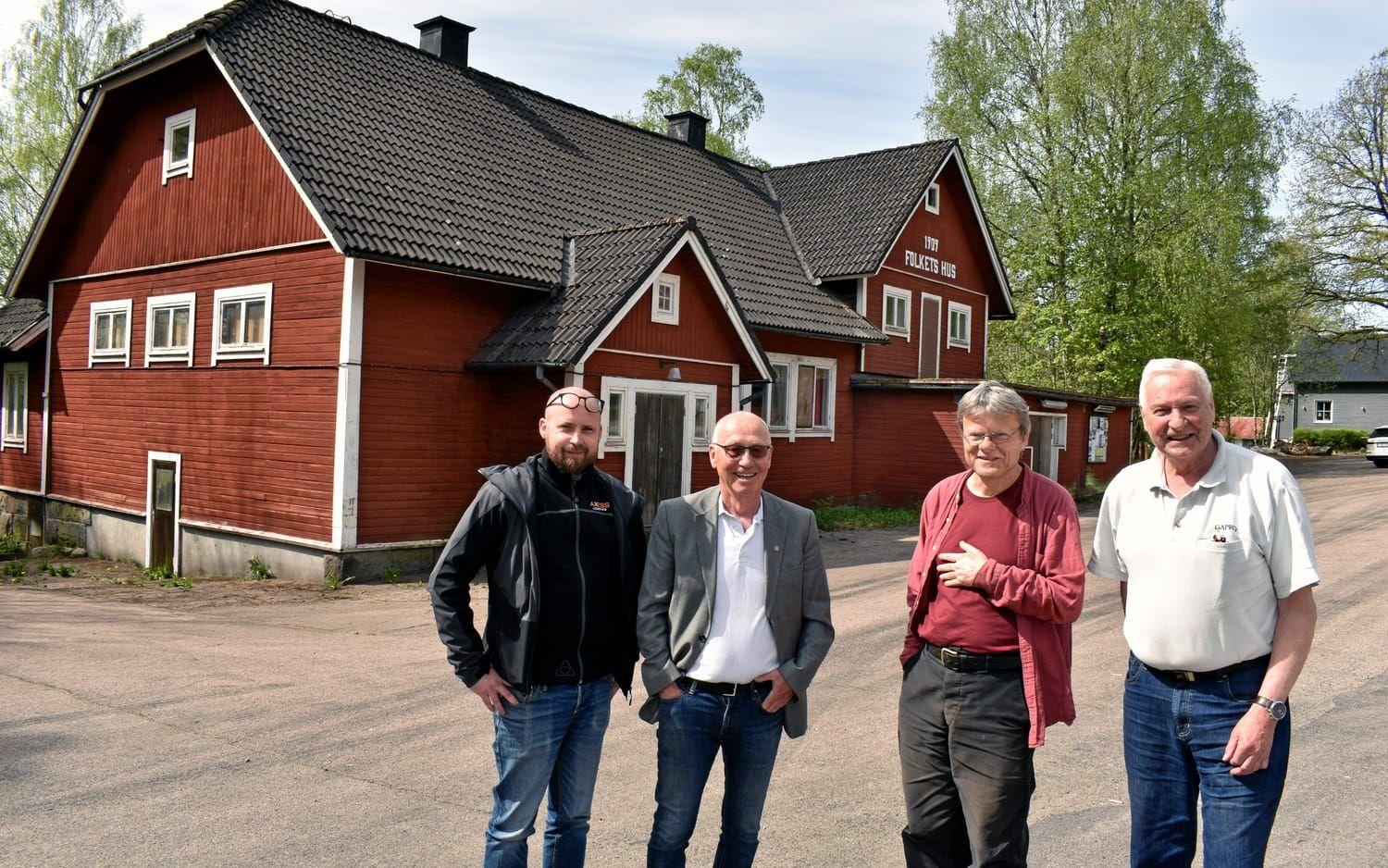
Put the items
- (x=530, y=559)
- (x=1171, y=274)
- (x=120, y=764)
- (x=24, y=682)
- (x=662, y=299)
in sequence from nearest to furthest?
(x=530, y=559)
(x=120, y=764)
(x=24, y=682)
(x=662, y=299)
(x=1171, y=274)

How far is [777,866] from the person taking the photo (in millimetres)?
4184

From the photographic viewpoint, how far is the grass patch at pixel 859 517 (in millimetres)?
18289

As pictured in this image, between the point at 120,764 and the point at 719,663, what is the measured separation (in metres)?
3.77

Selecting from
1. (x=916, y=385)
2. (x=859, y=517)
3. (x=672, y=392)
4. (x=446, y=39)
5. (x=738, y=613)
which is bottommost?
(x=859, y=517)

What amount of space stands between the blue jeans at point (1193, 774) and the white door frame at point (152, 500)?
579 inches

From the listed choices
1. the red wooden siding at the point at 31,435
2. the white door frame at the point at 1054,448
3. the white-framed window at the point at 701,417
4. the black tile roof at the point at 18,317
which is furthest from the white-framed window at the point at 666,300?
the black tile roof at the point at 18,317

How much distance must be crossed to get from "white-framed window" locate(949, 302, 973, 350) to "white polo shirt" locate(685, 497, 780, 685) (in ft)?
71.6

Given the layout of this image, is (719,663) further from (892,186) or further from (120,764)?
(892,186)

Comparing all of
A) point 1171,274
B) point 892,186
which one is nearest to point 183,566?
point 892,186

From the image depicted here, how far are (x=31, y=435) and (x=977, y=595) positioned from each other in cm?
2097

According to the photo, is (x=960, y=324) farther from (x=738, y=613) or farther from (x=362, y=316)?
(x=738, y=613)

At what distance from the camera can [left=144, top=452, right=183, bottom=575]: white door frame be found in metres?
15.1

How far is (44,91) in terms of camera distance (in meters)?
31.0

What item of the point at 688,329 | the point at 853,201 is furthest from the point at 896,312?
the point at 688,329
